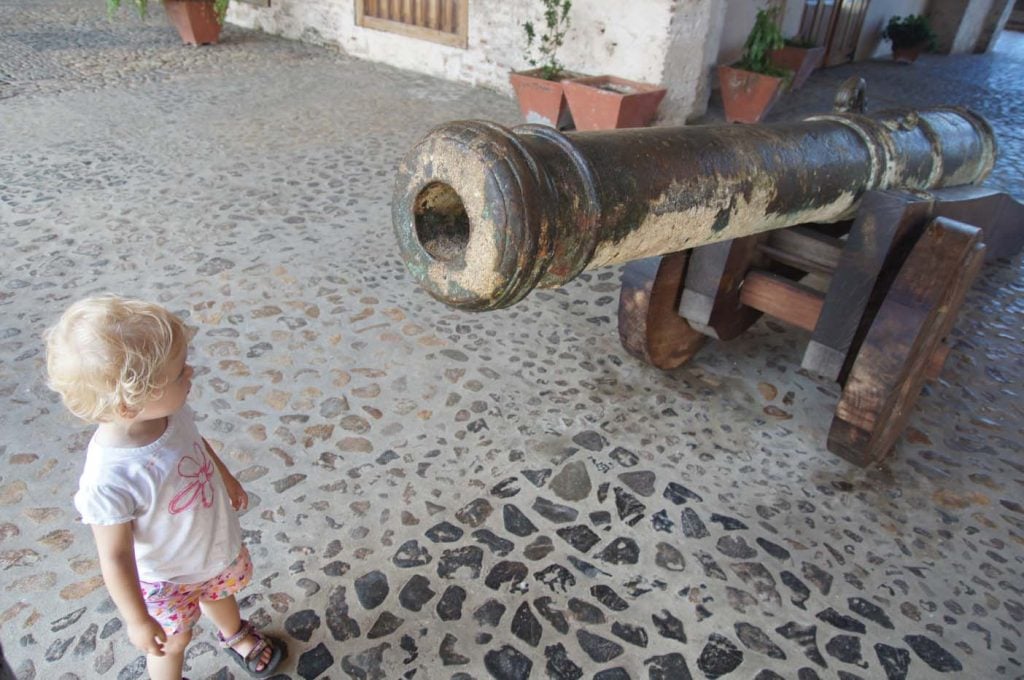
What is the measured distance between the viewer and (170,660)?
1.66 metres

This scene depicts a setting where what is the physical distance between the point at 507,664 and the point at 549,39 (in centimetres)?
617

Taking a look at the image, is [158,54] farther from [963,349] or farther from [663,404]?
[963,349]

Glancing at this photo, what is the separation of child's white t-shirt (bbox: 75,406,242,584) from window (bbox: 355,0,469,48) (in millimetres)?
6855

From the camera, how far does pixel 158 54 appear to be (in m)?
8.07

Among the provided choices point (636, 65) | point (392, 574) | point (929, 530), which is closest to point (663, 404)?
point (929, 530)

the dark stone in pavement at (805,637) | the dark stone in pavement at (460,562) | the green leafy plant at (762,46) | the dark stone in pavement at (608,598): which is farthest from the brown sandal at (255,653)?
the green leafy plant at (762,46)

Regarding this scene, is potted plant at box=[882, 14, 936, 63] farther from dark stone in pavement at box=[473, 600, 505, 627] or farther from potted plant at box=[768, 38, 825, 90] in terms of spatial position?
dark stone in pavement at box=[473, 600, 505, 627]

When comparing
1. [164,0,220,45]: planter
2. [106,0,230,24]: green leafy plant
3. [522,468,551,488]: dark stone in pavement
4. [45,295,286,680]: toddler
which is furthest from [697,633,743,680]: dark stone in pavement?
[164,0,220,45]: planter

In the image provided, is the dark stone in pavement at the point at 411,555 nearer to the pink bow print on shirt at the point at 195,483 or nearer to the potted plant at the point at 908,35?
the pink bow print on shirt at the point at 195,483

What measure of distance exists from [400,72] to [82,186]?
4.23 meters

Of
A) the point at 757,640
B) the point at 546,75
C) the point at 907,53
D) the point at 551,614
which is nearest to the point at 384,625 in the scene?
the point at 551,614

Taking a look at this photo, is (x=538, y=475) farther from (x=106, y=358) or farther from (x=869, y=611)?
(x=106, y=358)

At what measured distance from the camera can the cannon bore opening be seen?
1.59 meters

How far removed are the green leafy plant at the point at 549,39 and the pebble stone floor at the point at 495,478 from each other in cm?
279
